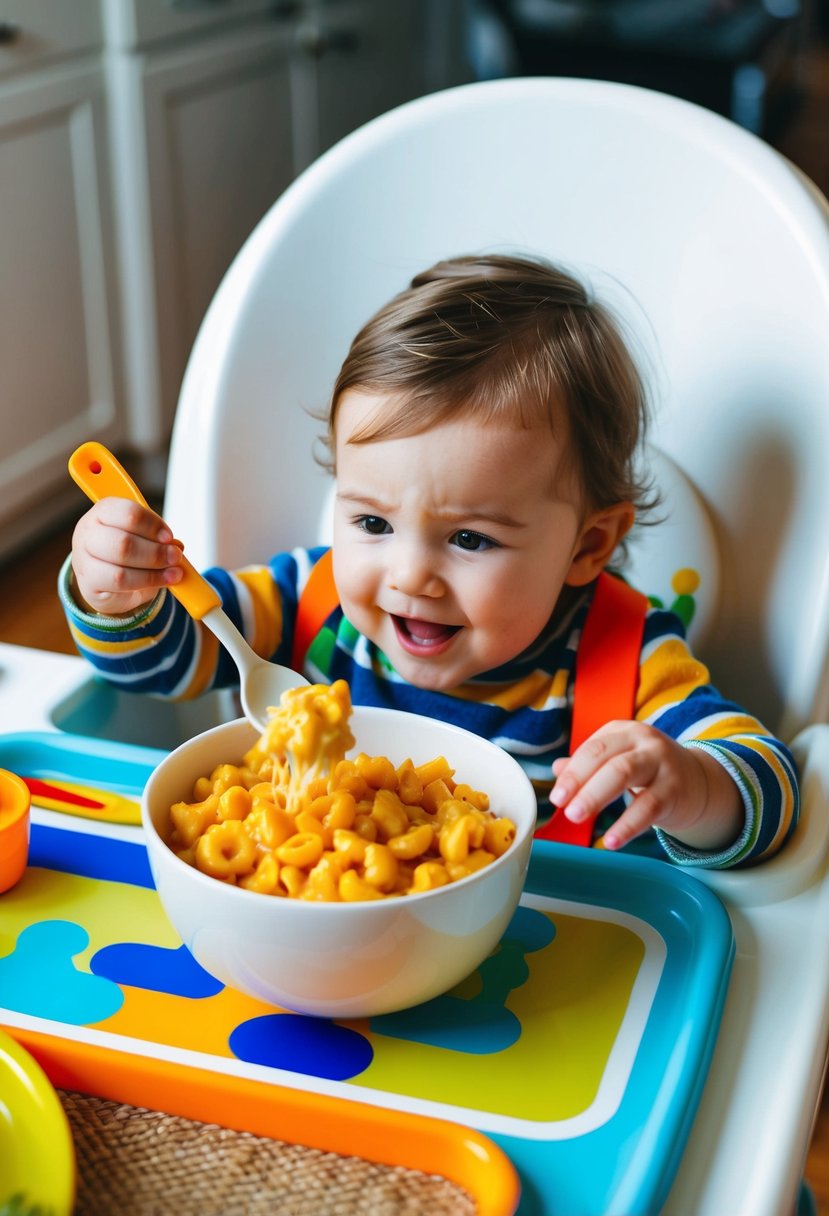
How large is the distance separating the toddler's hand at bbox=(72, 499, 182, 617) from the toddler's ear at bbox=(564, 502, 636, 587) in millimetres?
265

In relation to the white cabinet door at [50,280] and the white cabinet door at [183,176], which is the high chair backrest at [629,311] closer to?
the white cabinet door at [50,280]

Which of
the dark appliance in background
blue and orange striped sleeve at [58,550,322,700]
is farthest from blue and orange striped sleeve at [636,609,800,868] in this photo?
the dark appliance in background

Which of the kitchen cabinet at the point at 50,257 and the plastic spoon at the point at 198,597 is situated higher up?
the kitchen cabinet at the point at 50,257

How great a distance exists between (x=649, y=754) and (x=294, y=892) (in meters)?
0.18

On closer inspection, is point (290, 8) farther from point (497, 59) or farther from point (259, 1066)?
point (259, 1066)

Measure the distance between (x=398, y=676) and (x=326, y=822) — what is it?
0.32 meters

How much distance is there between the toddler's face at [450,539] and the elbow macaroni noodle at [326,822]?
18 centimetres

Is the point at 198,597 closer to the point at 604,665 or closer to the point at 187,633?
the point at 187,633

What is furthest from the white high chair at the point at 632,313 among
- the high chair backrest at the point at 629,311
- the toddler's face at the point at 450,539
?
the toddler's face at the point at 450,539

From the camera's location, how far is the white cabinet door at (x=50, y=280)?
1.81 meters

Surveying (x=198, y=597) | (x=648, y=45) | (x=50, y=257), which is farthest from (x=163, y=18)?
(x=198, y=597)

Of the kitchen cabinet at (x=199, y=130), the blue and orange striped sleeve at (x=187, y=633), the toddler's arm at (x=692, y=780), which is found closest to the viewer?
the toddler's arm at (x=692, y=780)

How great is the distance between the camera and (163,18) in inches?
78.0

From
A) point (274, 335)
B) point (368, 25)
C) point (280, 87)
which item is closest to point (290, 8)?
point (280, 87)
